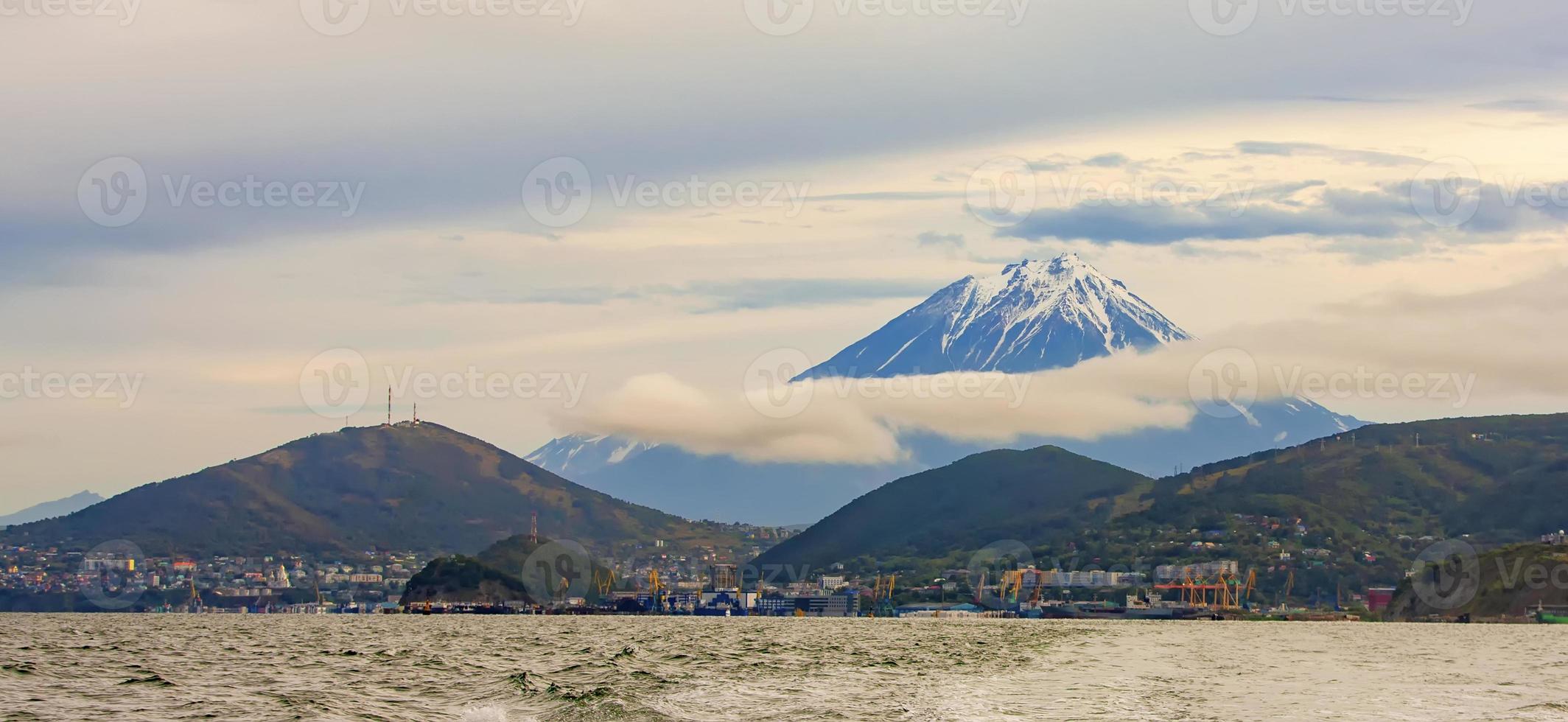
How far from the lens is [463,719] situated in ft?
260

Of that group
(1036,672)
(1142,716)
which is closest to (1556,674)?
(1036,672)

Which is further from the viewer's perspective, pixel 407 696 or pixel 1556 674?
pixel 1556 674

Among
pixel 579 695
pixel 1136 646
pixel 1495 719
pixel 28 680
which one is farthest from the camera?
pixel 1136 646

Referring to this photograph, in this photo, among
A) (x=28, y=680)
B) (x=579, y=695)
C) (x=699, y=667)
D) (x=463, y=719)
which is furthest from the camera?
(x=699, y=667)

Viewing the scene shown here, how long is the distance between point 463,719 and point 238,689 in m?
23.0

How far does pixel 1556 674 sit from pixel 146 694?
103 m

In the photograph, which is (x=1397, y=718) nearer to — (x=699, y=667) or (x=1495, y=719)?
(x=1495, y=719)

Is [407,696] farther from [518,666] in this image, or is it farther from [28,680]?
[518,666]

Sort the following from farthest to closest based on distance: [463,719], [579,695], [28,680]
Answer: [28,680] → [579,695] → [463,719]

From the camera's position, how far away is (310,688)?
96.6m

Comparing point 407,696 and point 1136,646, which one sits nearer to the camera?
point 407,696

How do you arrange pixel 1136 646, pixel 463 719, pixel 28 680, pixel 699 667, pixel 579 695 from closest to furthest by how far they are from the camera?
1. pixel 463 719
2. pixel 579 695
3. pixel 28 680
4. pixel 699 667
5. pixel 1136 646

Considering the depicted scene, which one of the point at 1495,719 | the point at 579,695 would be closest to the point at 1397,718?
the point at 1495,719

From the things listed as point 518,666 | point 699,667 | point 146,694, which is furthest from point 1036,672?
point 146,694
